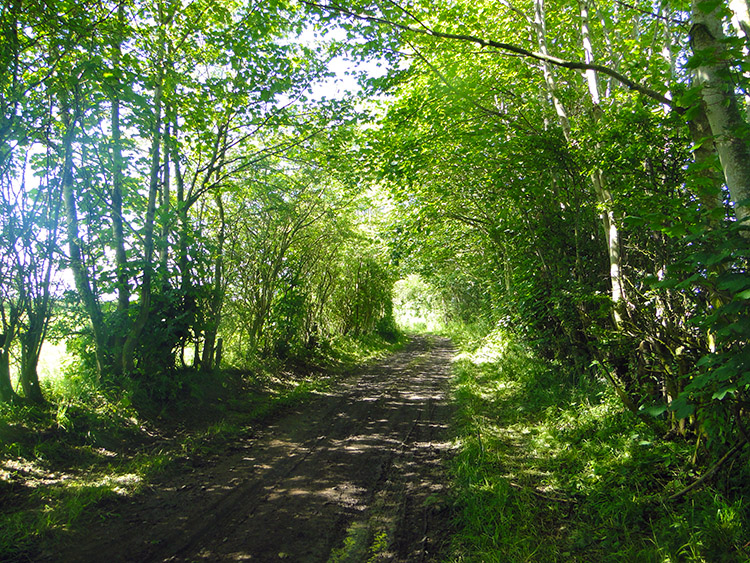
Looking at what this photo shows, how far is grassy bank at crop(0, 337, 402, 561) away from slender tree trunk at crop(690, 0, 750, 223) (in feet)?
18.9

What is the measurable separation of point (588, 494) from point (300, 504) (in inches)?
108

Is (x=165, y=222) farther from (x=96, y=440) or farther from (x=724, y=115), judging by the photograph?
(x=724, y=115)

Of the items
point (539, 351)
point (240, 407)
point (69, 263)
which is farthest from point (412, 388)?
point (69, 263)

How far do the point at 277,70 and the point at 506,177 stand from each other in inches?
183

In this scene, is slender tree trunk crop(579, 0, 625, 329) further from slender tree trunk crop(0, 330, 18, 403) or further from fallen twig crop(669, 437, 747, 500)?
slender tree trunk crop(0, 330, 18, 403)

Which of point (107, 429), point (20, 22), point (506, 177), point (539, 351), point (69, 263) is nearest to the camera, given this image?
point (20, 22)

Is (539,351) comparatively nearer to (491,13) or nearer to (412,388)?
(412,388)

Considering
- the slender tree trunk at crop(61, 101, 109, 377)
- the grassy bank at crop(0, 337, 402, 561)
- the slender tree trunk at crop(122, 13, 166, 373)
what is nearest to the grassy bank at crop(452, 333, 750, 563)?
the grassy bank at crop(0, 337, 402, 561)

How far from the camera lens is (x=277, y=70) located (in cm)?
700

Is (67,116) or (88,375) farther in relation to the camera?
(88,375)

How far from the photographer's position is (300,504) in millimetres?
3695

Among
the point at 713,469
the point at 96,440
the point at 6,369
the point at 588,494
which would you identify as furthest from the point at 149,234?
the point at 713,469

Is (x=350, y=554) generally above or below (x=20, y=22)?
below

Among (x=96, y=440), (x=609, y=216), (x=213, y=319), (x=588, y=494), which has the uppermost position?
(x=609, y=216)
